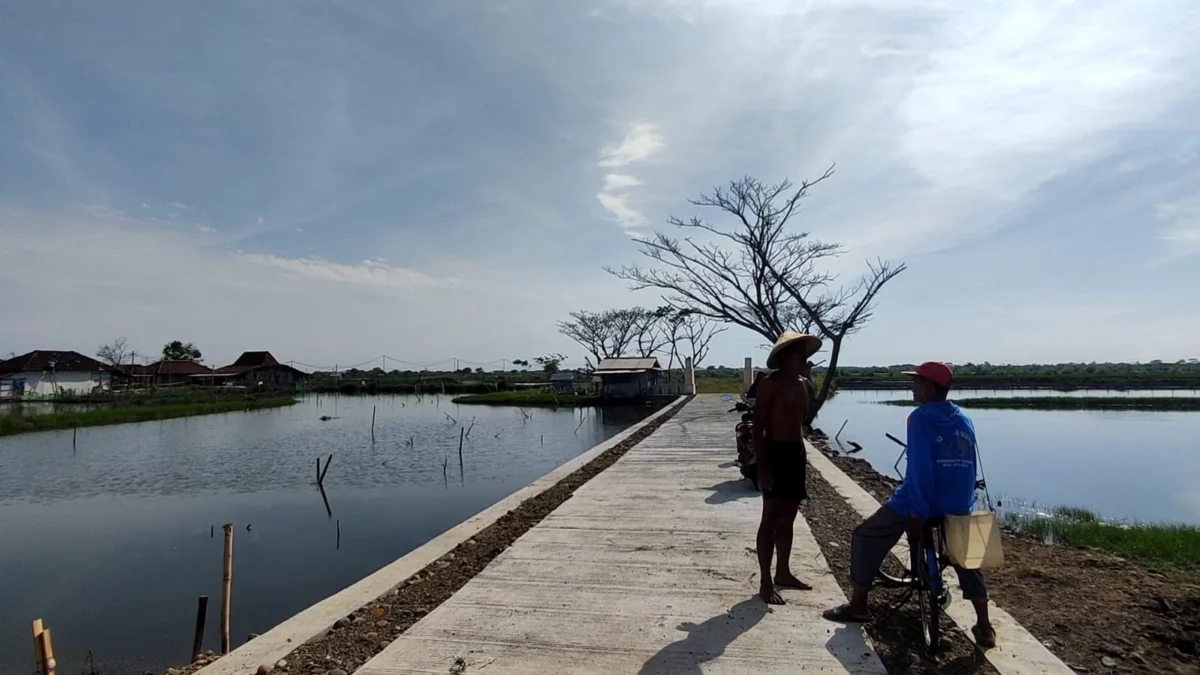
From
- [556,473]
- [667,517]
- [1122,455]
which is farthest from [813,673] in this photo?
[1122,455]

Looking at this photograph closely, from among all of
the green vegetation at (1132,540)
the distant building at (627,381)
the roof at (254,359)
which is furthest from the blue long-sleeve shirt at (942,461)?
the roof at (254,359)

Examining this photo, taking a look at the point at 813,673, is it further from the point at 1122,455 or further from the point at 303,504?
A: the point at 1122,455

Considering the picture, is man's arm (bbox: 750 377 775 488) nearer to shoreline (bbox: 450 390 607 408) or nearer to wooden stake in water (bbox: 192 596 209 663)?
wooden stake in water (bbox: 192 596 209 663)

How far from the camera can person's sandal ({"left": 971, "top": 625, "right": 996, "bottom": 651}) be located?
3312 mm

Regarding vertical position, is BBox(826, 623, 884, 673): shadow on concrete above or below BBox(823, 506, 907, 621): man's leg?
below

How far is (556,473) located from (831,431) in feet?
57.8

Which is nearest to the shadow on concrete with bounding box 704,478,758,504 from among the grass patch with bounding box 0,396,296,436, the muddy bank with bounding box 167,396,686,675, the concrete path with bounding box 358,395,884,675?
the concrete path with bounding box 358,395,884,675

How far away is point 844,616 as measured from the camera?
3.65m

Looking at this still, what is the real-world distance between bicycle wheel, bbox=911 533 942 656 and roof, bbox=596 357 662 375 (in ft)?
115

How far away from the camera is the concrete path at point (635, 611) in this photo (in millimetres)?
3236

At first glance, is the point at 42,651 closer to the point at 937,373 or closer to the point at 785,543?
the point at 785,543

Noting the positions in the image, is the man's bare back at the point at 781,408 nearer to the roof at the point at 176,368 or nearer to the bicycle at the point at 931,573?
the bicycle at the point at 931,573

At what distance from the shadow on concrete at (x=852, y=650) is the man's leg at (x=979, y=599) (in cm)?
53

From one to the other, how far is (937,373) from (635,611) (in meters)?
2.08
